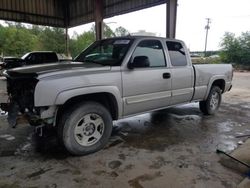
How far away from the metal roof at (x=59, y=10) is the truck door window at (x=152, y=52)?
6.16m

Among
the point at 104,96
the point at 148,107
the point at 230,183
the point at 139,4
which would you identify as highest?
the point at 139,4

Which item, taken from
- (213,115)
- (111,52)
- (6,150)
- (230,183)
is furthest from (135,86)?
(213,115)

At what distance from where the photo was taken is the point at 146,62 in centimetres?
372

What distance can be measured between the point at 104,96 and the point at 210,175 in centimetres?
188

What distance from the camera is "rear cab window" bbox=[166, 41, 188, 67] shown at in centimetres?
445

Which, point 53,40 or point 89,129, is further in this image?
point 53,40

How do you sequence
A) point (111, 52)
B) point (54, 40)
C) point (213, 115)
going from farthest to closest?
point (54, 40) → point (213, 115) → point (111, 52)

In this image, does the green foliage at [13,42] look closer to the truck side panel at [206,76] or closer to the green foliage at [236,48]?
the green foliage at [236,48]

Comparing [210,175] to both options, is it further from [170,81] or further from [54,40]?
[54,40]

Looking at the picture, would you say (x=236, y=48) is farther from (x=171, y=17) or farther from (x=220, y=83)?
(x=220, y=83)

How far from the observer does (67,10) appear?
1433 centimetres

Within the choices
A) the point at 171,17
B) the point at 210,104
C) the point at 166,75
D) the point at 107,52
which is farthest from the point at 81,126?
the point at 171,17

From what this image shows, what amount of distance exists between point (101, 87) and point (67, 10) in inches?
501

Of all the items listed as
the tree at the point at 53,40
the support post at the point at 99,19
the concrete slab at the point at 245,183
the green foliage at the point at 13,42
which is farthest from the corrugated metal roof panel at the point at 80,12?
the tree at the point at 53,40
